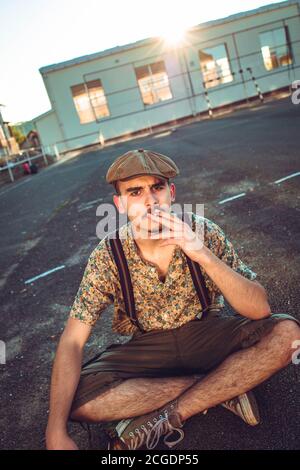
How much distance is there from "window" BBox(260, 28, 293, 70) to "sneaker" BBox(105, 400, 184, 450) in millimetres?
27678

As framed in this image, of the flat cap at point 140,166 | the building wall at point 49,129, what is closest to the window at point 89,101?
the building wall at point 49,129

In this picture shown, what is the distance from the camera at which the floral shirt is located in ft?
7.02

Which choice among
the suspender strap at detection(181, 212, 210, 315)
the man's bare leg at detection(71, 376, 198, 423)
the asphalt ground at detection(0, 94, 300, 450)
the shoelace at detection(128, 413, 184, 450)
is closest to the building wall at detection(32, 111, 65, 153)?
the asphalt ground at detection(0, 94, 300, 450)

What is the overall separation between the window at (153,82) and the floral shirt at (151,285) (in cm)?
2426

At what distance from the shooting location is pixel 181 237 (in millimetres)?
1944

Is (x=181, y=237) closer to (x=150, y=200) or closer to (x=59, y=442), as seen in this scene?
(x=150, y=200)

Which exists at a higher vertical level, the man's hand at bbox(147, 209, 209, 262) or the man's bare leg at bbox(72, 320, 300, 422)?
the man's hand at bbox(147, 209, 209, 262)

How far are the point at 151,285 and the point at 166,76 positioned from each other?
81.5ft

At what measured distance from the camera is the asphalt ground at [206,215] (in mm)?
2135

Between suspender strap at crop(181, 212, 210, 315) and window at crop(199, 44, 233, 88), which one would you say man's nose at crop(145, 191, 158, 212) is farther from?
window at crop(199, 44, 233, 88)

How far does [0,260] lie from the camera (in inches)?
241

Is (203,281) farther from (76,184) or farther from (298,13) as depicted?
(298,13)

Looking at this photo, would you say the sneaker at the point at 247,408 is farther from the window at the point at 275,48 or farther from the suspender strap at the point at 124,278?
the window at the point at 275,48
